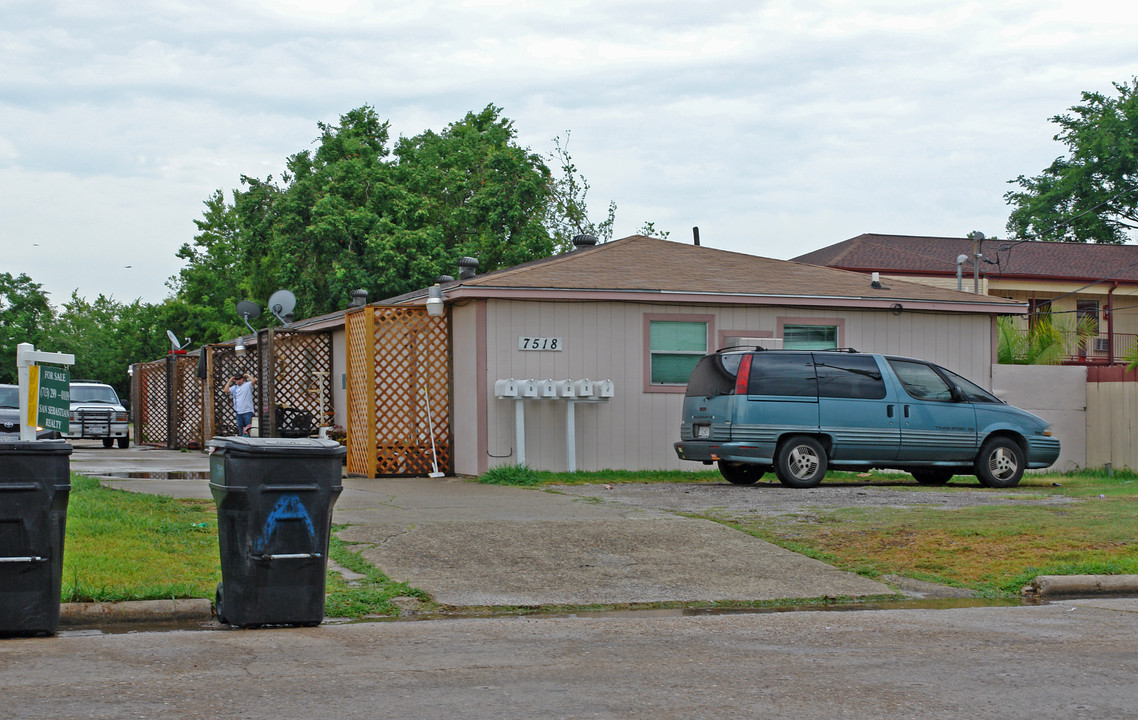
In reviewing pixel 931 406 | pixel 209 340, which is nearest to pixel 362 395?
pixel 931 406

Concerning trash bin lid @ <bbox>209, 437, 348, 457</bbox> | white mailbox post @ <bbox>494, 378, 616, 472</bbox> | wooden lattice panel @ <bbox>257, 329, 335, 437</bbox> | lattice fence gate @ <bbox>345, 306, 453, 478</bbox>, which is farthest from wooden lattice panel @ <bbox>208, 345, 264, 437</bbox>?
trash bin lid @ <bbox>209, 437, 348, 457</bbox>

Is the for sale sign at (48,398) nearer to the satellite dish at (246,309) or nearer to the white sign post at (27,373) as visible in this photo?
the white sign post at (27,373)

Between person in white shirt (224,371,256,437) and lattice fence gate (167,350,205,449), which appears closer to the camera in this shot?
person in white shirt (224,371,256,437)

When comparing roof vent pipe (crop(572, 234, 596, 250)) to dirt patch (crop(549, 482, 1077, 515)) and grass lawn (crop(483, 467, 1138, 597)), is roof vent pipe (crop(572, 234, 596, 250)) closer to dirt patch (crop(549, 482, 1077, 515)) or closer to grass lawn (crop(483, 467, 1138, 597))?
dirt patch (crop(549, 482, 1077, 515))

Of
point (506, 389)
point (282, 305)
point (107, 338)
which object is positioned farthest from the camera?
point (107, 338)

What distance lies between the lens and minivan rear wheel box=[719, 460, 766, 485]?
664 inches

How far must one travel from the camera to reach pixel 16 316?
Result: 65625 millimetres

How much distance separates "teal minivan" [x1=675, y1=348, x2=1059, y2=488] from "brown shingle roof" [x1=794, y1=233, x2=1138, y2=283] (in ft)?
67.6

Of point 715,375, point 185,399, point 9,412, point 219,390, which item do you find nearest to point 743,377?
point 715,375

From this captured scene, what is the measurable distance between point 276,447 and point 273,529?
48 cm

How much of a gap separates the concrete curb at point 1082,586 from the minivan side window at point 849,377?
22.7 ft

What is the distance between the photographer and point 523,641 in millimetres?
7000

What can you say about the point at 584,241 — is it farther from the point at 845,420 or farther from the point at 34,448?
the point at 34,448

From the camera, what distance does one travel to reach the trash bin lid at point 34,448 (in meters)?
7.09
